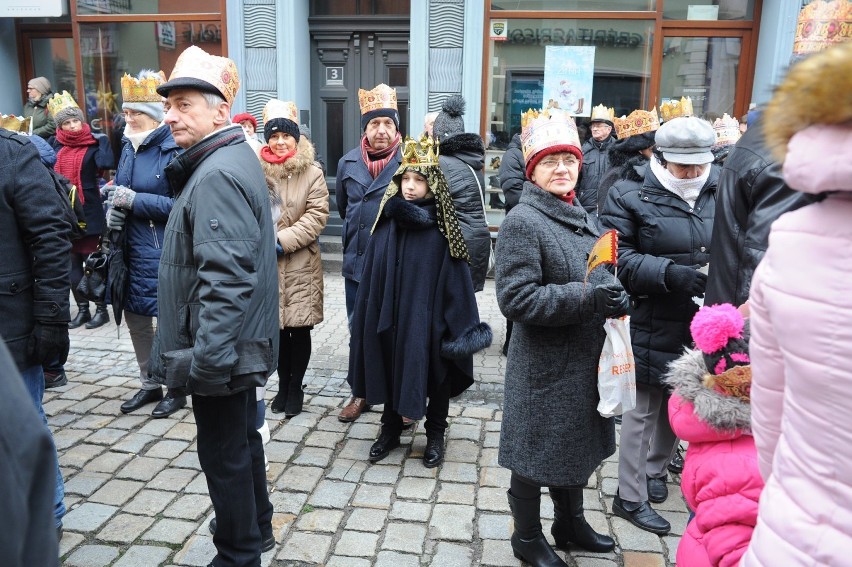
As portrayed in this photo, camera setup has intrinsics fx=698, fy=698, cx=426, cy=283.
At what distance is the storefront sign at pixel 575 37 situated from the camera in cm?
908

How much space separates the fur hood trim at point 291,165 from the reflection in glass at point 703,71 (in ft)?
19.9

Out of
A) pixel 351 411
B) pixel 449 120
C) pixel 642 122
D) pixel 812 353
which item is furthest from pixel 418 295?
pixel 812 353

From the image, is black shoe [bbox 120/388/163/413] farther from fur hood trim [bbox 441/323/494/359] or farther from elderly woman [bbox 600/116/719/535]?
elderly woman [bbox 600/116/719/535]

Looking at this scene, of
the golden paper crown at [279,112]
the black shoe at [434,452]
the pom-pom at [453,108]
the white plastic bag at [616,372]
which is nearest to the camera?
the white plastic bag at [616,372]

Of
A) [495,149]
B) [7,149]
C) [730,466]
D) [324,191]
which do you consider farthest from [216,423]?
[495,149]

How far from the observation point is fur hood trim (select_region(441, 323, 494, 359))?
404cm

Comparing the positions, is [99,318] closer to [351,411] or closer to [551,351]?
[351,411]

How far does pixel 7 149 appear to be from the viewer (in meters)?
3.06

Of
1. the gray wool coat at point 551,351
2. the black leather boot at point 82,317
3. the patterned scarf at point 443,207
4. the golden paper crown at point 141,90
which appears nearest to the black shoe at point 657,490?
the gray wool coat at point 551,351

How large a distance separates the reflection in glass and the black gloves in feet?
21.5

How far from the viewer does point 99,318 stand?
7.14 meters

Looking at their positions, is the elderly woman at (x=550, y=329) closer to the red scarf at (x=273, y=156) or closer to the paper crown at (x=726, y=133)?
the red scarf at (x=273, y=156)

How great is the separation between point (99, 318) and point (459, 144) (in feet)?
14.2

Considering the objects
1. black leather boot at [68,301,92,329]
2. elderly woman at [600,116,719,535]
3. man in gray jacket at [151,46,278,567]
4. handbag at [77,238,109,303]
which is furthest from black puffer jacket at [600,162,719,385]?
black leather boot at [68,301,92,329]
